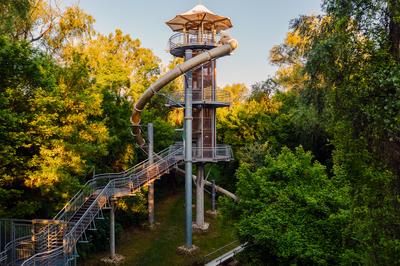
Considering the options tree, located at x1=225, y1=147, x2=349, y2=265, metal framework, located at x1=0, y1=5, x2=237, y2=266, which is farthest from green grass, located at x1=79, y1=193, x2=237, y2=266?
tree, located at x1=225, y1=147, x2=349, y2=265

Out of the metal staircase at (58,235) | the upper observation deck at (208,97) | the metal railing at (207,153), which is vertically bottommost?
the metal staircase at (58,235)

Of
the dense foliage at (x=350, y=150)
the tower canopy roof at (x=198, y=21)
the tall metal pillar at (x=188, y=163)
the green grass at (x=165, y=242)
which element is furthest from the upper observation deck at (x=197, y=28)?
the green grass at (x=165, y=242)

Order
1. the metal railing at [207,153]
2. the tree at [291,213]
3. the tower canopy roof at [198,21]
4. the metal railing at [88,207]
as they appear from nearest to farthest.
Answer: the tree at [291,213], the metal railing at [88,207], the tower canopy roof at [198,21], the metal railing at [207,153]

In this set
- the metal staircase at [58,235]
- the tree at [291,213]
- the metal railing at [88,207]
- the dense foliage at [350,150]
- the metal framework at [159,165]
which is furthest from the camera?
the metal framework at [159,165]

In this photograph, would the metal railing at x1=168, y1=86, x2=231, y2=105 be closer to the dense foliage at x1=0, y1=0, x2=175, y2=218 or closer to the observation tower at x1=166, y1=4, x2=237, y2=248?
the observation tower at x1=166, y1=4, x2=237, y2=248

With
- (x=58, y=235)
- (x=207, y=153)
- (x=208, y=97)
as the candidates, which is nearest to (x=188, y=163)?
(x=207, y=153)

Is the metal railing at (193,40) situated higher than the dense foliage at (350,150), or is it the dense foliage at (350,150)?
the metal railing at (193,40)

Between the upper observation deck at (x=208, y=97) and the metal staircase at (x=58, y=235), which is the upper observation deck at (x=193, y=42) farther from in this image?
the metal staircase at (x=58, y=235)
